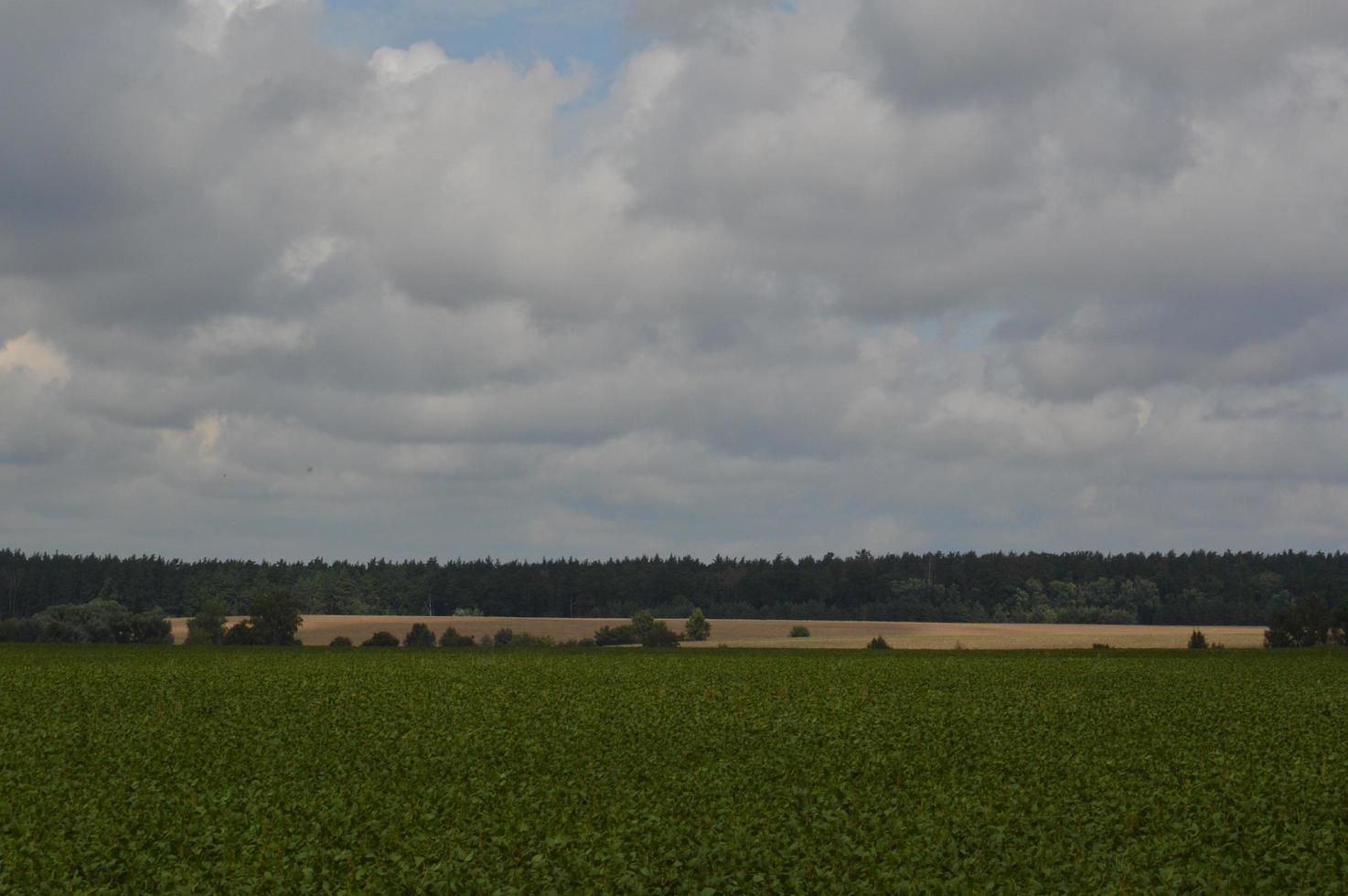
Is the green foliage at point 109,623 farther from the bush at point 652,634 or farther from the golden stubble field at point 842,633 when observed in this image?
the bush at point 652,634

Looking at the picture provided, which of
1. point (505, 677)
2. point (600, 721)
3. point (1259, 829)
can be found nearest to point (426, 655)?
point (505, 677)

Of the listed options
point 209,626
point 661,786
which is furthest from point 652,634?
point 661,786

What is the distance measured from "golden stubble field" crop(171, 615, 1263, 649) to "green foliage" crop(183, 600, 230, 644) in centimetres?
258

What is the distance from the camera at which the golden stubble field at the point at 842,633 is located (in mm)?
110750

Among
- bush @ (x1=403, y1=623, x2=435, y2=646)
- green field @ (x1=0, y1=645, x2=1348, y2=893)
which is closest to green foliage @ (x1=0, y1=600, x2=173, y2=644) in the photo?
bush @ (x1=403, y1=623, x2=435, y2=646)

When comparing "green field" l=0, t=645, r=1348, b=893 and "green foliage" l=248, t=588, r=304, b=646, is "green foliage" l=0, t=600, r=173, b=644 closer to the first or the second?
"green foliage" l=248, t=588, r=304, b=646

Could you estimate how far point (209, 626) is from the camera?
11775cm

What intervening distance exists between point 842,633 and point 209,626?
6562 cm

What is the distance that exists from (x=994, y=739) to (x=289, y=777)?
19.3m

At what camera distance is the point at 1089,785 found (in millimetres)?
27672

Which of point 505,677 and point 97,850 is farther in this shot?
point 505,677

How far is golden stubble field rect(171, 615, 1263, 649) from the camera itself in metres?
111

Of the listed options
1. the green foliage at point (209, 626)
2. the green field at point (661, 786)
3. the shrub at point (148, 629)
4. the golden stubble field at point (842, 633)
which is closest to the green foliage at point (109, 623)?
the shrub at point (148, 629)

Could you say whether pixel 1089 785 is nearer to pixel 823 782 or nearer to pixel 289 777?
pixel 823 782
